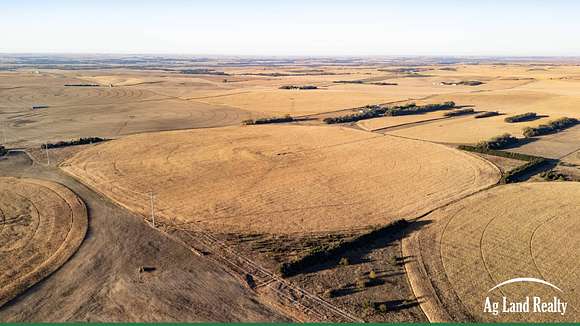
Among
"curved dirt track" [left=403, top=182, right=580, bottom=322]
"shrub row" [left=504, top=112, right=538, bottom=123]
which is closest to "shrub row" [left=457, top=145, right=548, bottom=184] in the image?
"curved dirt track" [left=403, top=182, right=580, bottom=322]

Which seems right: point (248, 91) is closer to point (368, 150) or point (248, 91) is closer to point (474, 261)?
point (368, 150)

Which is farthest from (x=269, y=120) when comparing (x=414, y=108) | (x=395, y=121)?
(x=414, y=108)

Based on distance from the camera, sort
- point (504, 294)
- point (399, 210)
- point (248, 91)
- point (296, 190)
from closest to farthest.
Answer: point (504, 294) < point (399, 210) < point (296, 190) < point (248, 91)

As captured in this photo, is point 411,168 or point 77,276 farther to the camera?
point 411,168

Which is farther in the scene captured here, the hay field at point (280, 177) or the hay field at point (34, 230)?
the hay field at point (280, 177)

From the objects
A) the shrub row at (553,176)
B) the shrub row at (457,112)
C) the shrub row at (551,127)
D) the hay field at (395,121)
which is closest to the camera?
the shrub row at (553,176)

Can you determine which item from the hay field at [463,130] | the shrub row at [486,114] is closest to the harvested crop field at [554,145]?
the hay field at [463,130]

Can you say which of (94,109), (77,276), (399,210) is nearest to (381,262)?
(399,210)

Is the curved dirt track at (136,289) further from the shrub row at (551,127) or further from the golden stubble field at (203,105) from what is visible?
the shrub row at (551,127)
